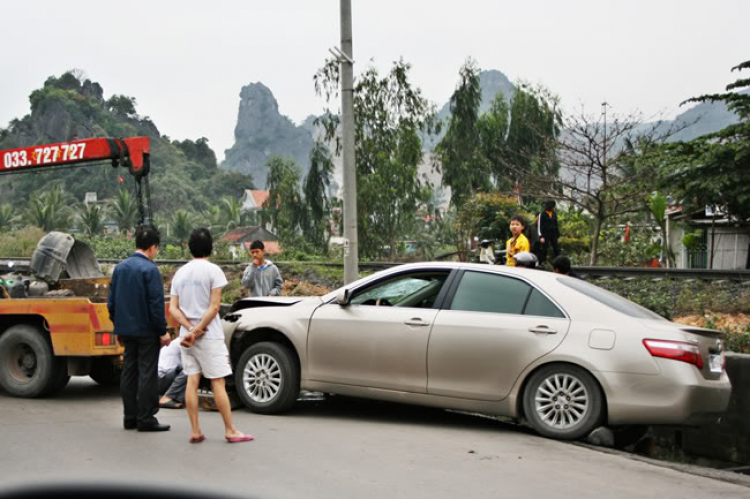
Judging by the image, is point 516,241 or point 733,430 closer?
point 733,430

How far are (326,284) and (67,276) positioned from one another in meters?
11.9

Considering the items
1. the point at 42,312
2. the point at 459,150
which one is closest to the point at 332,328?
the point at 42,312

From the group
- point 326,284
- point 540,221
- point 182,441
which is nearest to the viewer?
point 182,441

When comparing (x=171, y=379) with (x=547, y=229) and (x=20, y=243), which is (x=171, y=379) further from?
(x=20, y=243)

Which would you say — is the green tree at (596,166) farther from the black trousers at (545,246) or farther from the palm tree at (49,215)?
the palm tree at (49,215)

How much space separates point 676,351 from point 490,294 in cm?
171

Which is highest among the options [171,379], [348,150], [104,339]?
[348,150]

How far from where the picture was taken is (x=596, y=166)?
2431 centimetres

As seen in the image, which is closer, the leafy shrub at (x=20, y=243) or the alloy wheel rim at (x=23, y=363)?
the alloy wheel rim at (x=23, y=363)

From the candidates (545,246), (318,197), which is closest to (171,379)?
(545,246)

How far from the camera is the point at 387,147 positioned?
3381 centimetres

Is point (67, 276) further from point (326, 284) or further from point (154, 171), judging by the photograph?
point (154, 171)

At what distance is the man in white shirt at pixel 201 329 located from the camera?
6.76 m

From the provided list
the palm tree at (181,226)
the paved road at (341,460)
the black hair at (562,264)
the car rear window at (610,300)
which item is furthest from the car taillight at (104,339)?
the palm tree at (181,226)
